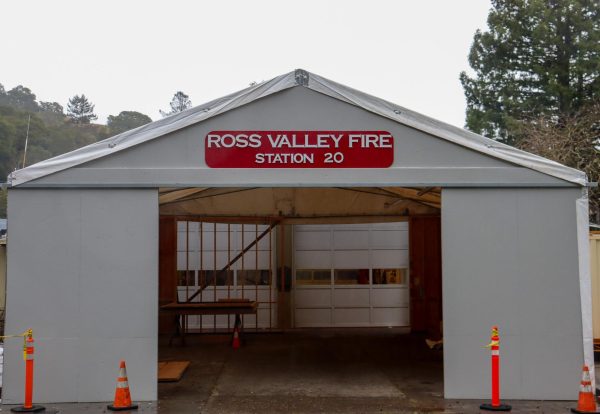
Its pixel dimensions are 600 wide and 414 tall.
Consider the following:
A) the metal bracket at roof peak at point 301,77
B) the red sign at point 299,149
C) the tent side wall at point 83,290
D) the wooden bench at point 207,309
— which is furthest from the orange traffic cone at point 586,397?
the wooden bench at point 207,309

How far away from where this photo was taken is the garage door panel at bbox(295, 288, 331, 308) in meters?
17.8

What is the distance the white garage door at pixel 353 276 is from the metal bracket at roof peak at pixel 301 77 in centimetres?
850

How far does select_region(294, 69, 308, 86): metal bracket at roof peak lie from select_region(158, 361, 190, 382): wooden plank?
16.7 ft

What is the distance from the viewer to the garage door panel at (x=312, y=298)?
1775cm

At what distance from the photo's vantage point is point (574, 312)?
9.41 metres

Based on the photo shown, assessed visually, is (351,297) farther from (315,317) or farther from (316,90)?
(316,90)

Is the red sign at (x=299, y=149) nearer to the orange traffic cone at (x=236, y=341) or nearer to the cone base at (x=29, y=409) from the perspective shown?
the cone base at (x=29, y=409)

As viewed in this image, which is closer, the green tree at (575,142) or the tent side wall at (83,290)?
the tent side wall at (83,290)

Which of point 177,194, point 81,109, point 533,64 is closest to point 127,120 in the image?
point 81,109

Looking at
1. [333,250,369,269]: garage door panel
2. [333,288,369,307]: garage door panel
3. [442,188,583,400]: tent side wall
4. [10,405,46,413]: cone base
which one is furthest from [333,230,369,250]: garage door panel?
[10,405,46,413]: cone base

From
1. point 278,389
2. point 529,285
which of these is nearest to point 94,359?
point 278,389

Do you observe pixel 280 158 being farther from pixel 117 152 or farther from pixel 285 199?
pixel 285 199

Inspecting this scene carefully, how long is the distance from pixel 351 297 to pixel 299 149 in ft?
29.6

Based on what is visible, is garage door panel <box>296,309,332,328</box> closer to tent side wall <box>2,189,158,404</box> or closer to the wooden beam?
the wooden beam
